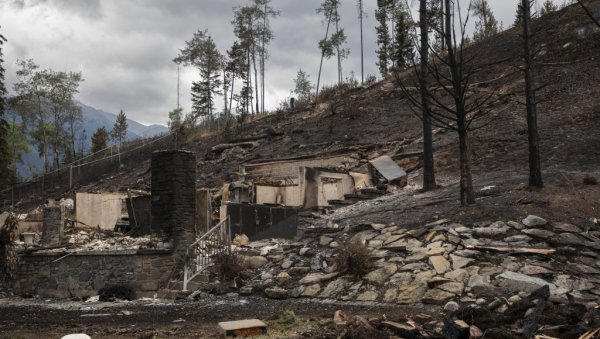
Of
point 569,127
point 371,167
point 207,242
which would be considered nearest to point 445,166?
point 371,167

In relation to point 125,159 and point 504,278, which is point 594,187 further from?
point 125,159

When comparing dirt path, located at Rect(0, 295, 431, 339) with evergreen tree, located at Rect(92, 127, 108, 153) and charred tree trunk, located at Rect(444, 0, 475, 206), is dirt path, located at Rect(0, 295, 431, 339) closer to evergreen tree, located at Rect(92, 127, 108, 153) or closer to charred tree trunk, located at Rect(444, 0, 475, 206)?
charred tree trunk, located at Rect(444, 0, 475, 206)

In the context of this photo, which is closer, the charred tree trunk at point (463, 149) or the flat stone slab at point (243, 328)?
the flat stone slab at point (243, 328)

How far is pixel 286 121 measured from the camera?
115ft

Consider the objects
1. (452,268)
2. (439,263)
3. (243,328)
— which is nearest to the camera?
(243,328)

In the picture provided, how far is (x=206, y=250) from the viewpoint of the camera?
12.7 metres

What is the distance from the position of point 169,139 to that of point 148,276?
96.3ft

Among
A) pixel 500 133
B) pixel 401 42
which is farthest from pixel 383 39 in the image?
pixel 500 133

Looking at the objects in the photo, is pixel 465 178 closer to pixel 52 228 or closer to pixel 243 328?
pixel 243 328

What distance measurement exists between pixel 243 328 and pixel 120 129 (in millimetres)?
54052

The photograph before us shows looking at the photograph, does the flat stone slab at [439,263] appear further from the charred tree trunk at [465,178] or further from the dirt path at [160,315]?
the charred tree trunk at [465,178]

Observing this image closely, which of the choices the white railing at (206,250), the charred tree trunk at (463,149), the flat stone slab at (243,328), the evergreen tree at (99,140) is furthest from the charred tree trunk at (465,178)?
the evergreen tree at (99,140)

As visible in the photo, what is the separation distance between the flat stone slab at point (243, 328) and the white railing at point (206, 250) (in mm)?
5231

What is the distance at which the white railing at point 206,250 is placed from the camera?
12.0 meters
